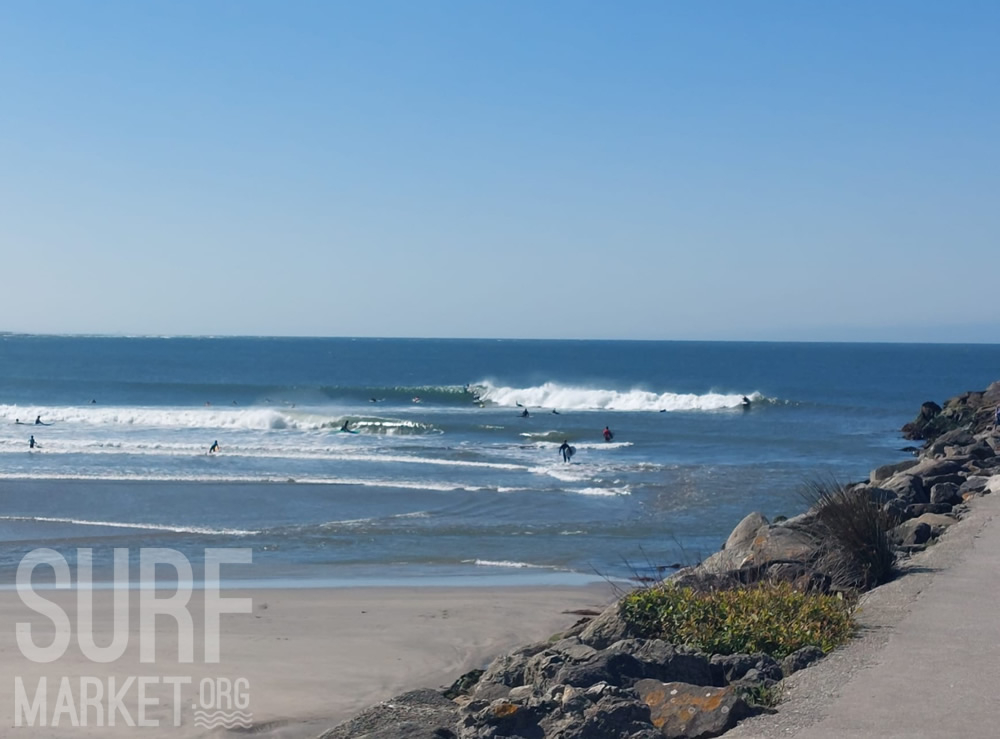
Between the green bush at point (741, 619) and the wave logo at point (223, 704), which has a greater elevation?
the green bush at point (741, 619)

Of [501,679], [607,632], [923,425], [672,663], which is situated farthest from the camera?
[923,425]

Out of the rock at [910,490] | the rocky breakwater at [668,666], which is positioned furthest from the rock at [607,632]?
the rock at [910,490]

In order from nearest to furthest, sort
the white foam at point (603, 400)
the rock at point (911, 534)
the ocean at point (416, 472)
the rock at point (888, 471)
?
the rock at point (911, 534) < the ocean at point (416, 472) < the rock at point (888, 471) < the white foam at point (603, 400)

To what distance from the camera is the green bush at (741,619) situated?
8.12 metres

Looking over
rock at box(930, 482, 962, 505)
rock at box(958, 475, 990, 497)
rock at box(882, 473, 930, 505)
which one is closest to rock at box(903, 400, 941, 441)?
rock at box(958, 475, 990, 497)

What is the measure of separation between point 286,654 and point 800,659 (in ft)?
21.1

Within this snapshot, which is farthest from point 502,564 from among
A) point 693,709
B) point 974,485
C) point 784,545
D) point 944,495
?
point 693,709

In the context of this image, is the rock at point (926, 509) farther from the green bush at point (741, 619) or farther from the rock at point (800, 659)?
the rock at point (800, 659)

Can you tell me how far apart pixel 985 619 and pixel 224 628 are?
8.66 m

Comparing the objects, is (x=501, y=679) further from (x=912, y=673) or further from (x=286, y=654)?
(x=286, y=654)

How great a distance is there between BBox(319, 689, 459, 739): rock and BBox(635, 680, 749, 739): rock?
4.49 feet

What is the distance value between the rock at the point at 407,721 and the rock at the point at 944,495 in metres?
9.76

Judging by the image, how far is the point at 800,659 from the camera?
25.2ft

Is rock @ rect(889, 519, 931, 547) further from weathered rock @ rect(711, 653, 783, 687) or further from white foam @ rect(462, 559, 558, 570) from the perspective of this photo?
white foam @ rect(462, 559, 558, 570)
